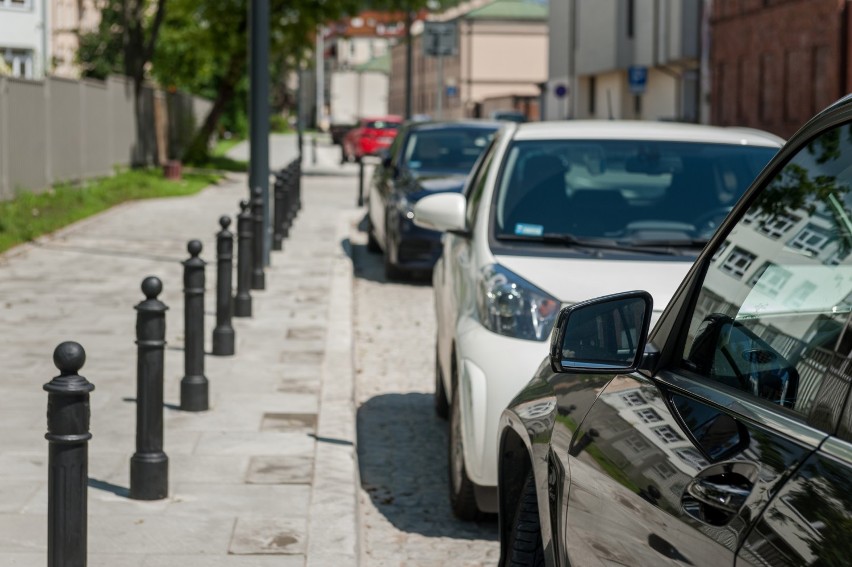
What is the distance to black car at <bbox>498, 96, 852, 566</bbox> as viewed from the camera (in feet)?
6.82

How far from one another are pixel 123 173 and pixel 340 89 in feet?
319

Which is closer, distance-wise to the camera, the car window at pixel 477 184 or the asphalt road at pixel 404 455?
the asphalt road at pixel 404 455

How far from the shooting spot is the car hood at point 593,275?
5723mm

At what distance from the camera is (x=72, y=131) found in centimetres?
2681

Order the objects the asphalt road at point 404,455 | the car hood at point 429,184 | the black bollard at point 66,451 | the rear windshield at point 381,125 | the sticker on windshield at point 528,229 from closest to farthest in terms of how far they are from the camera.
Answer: the black bollard at point 66,451
the asphalt road at point 404,455
the sticker on windshield at point 528,229
the car hood at point 429,184
the rear windshield at point 381,125

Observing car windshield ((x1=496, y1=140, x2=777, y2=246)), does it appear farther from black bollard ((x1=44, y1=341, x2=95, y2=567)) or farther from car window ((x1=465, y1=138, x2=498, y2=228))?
black bollard ((x1=44, y1=341, x2=95, y2=567))

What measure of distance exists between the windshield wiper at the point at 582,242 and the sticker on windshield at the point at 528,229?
0.9 inches

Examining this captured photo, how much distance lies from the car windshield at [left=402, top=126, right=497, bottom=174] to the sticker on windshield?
9156 millimetres

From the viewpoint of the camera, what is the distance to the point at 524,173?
700cm

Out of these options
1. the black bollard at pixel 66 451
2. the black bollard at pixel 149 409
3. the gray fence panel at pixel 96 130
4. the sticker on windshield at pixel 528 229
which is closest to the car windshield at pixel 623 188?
the sticker on windshield at pixel 528 229

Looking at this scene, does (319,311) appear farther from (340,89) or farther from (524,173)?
(340,89)

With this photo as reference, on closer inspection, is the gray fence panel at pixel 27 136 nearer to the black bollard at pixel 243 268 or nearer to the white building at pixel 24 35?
the black bollard at pixel 243 268

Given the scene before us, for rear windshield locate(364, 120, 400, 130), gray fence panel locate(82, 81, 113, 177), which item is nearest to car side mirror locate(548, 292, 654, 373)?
gray fence panel locate(82, 81, 113, 177)

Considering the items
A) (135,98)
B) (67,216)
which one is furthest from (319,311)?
(135,98)
